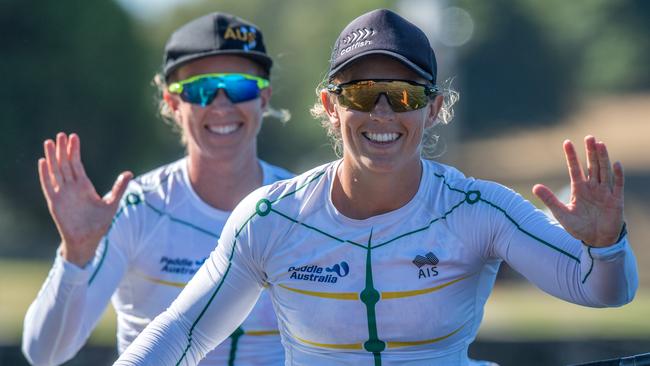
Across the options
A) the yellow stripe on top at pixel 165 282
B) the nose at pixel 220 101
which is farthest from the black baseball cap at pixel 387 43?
the yellow stripe on top at pixel 165 282

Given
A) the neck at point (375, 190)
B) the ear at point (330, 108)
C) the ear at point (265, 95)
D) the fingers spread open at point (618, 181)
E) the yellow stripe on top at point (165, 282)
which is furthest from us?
the ear at point (265, 95)

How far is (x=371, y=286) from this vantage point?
3.71 metres

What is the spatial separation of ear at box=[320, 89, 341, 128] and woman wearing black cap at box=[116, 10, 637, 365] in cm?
7

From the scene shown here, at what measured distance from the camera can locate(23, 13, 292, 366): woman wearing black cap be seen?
4414 mm

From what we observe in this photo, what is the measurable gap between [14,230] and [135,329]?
2915cm

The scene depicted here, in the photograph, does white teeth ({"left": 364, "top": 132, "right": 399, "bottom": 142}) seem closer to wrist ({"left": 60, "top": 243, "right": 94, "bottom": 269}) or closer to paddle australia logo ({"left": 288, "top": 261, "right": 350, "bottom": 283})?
paddle australia logo ({"left": 288, "top": 261, "right": 350, "bottom": 283})

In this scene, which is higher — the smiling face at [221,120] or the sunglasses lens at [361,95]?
the smiling face at [221,120]

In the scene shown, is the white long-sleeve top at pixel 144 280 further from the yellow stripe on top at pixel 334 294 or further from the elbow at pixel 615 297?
the elbow at pixel 615 297

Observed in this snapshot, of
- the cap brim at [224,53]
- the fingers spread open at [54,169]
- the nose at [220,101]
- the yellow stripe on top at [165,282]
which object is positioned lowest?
the yellow stripe on top at [165,282]

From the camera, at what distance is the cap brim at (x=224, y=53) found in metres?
5.08

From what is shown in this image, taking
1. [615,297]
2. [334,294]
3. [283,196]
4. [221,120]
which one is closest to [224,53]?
[221,120]

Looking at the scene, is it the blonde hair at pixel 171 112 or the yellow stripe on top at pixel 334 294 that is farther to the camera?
the blonde hair at pixel 171 112

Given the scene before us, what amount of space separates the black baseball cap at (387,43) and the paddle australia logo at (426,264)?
0.59 metres

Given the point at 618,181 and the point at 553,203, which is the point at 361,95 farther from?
the point at 618,181
